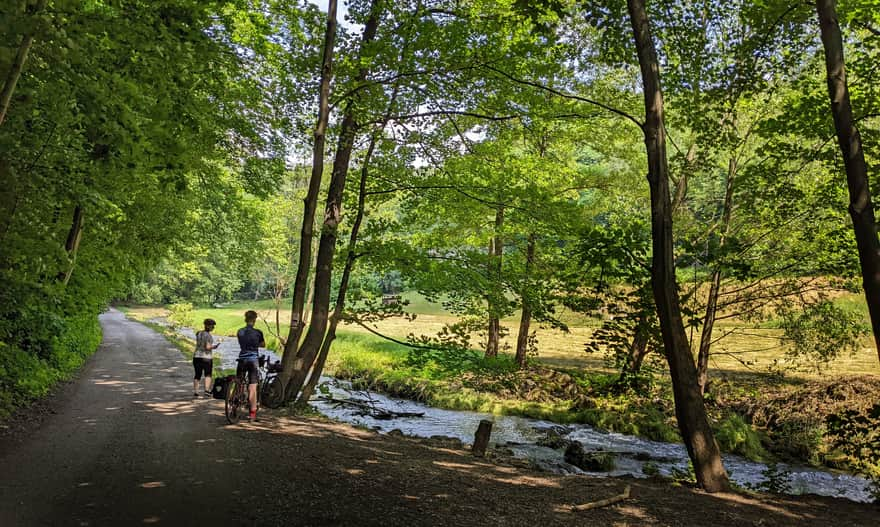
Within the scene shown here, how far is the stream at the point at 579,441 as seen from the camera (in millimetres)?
10609

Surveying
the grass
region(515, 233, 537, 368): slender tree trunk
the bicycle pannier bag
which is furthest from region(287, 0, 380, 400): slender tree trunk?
region(515, 233, 537, 368): slender tree trunk

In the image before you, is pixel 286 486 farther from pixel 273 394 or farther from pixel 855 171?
pixel 855 171

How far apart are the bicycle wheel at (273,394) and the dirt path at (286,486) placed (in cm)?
209

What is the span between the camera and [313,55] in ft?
38.7

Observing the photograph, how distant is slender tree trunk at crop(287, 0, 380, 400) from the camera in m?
11.9

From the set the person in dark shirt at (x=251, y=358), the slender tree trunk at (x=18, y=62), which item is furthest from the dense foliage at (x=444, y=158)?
the person in dark shirt at (x=251, y=358)

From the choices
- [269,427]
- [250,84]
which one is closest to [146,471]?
[269,427]

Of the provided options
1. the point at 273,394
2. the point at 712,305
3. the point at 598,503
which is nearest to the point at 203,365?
the point at 273,394

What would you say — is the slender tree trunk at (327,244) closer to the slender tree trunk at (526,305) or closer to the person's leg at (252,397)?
the person's leg at (252,397)

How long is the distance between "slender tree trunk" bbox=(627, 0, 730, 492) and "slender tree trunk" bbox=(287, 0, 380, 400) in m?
6.52

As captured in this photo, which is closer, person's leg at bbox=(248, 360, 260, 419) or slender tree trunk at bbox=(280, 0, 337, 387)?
person's leg at bbox=(248, 360, 260, 419)

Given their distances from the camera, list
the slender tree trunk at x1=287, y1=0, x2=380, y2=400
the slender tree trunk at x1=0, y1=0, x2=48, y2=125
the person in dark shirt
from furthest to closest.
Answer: the slender tree trunk at x1=287, y1=0, x2=380, y2=400 < the person in dark shirt < the slender tree trunk at x1=0, y1=0, x2=48, y2=125

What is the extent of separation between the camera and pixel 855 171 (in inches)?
237

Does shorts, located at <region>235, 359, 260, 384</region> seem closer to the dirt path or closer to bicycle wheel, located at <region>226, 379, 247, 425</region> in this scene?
bicycle wheel, located at <region>226, 379, 247, 425</region>
